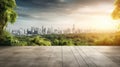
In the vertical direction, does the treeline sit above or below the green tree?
below

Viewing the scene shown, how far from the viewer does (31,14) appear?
1546cm

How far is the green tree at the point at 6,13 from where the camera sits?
10.6m

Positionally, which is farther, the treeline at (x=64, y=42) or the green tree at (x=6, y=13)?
the green tree at (x=6, y=13)

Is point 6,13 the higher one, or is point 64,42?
point 6,13

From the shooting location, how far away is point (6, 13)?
1094 centimetres

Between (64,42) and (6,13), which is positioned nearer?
(6,13)

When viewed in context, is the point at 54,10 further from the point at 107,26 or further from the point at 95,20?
the point at 107,26

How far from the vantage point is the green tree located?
10.6 metres

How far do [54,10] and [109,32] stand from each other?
522 centimetres

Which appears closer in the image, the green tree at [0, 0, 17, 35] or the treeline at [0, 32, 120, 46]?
the treeline at [0, 32, 120, 46]

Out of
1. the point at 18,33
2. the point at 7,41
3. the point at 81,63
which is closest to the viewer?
the point at 81,63

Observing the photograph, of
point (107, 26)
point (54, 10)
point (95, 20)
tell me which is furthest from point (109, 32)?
point (54, 10)

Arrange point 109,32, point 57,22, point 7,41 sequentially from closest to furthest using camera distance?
1. point 7,41
2. point 109,32
3. point 57,22

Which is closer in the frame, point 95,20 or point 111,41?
point 111,41
